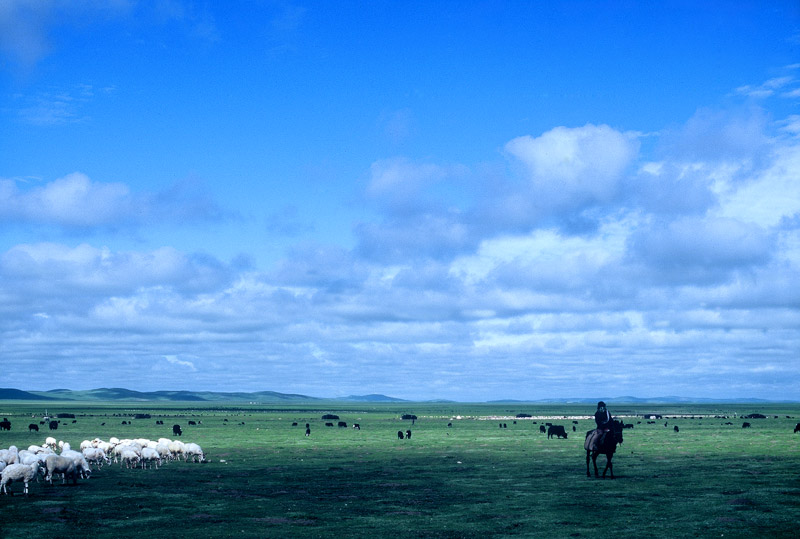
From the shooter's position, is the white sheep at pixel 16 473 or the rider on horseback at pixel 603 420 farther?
the rider on horseback at pixel 603 420

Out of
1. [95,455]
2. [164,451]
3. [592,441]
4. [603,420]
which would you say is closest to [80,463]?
[95,455]

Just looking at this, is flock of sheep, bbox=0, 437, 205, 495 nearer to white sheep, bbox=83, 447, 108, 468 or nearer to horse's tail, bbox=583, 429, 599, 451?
white sheep, bbox=83, 447, 108, 468

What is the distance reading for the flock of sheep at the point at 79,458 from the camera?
29.3 metres

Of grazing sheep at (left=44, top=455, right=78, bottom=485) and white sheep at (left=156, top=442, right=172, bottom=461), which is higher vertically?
grazing sheep at (left=44, top=455, right=78, bottom=485)

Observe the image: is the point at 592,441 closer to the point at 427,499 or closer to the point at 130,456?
the point at 427,499

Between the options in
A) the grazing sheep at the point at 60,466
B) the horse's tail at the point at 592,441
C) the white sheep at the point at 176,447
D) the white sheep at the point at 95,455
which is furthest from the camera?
the white sheep at the point at 176,447

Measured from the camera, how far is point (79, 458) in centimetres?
3478

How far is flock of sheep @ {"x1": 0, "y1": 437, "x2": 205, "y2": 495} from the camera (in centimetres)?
2928

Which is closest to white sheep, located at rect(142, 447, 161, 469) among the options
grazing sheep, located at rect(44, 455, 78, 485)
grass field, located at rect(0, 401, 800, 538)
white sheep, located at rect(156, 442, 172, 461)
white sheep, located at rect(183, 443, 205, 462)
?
grass field, located at rect(0, 401, 800, 538)

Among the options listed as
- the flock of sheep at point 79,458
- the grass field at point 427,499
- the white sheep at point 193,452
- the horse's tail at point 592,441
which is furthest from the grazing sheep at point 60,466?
the horse's tail at point 592,441

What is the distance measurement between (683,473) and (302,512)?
20.9 m

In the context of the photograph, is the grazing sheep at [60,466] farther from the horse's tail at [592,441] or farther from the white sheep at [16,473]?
the horse's tail at [592,441]

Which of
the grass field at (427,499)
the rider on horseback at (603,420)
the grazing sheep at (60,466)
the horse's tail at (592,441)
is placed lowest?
the grass field at (427,499)

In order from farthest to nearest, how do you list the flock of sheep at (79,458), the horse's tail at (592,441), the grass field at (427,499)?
1. the horse's tail at (592,441)
2. the flock of sheep at (79,458)
3. the grass field at (427,499)
